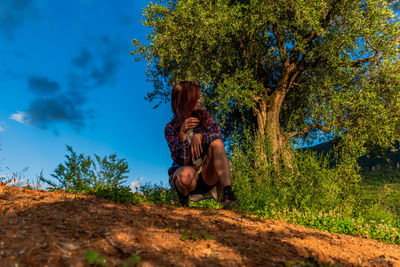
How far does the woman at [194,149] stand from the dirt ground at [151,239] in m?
0.54

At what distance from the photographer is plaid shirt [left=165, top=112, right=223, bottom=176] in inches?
213

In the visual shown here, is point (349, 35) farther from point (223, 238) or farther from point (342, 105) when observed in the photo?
point (223, 238)

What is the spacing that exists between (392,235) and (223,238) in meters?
4.74

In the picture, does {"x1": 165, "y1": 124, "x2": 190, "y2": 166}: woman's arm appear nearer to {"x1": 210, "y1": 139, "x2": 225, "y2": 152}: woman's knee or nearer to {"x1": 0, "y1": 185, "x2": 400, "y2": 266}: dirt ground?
{"x1": 210, "y1": 139, "x2": 225, "y2": 152}: woman's knee

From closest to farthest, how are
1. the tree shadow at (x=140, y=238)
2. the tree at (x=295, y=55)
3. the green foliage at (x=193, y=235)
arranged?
1. the tree shadow at (x=140, y=238)
2. the green foliage at (x=193, y=235)
3. the tree at (x=295, y=55)

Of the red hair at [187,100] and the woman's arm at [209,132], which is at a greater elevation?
the red hair at [187,100]

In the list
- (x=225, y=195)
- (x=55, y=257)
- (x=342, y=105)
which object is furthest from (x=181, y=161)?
(x=342, y=105)

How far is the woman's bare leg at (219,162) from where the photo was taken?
5285 mm

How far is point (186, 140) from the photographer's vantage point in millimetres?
5512

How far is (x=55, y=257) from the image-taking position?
8.48 feet

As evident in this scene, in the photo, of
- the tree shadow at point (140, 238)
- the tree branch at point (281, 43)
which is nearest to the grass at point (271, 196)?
the tree shadow at point (140, 238)

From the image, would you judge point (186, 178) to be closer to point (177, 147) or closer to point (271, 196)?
point (177, 147)

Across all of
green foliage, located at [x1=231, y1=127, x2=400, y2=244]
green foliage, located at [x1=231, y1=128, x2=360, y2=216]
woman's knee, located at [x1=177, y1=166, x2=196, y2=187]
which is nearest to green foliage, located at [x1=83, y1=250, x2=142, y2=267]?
woman's knee, located at [x1=177, y1=166, x2=196, y2=187]

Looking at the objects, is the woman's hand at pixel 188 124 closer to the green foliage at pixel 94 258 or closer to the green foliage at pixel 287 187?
the green foliage at pixel 287 187
